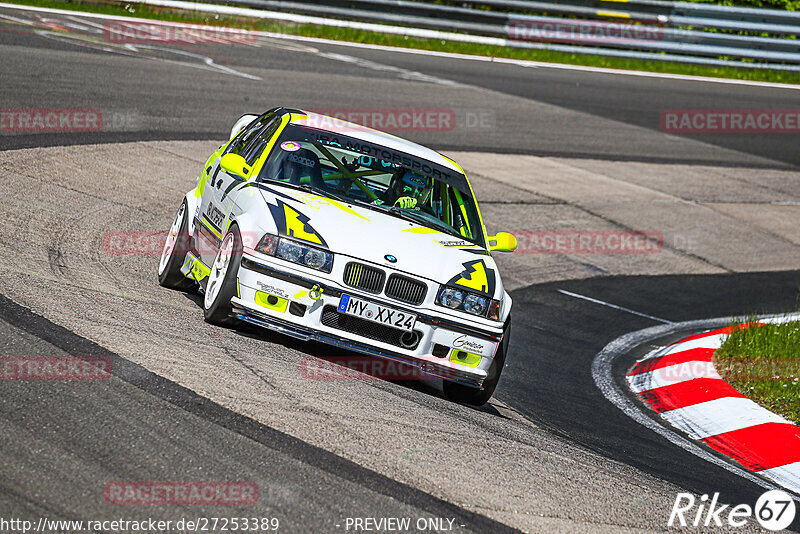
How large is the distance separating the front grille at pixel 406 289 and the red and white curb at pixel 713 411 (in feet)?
7.33

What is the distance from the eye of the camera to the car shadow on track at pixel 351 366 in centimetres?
618

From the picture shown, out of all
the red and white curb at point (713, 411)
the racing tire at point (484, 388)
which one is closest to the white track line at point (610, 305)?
the red and white curb at point (713, 411)

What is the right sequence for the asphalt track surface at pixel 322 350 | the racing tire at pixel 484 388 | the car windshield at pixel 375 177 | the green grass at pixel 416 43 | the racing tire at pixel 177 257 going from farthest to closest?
the green grass at pixel 416 43 < the racing tire at pixel 177 257 < the car windshield at pixel 375 177 < the racing tire at pixel 484 388 < the asphalt track surface at pixel 322 350

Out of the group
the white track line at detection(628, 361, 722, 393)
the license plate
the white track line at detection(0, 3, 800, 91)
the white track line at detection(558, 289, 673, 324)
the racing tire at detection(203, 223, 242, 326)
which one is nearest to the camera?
the license plate

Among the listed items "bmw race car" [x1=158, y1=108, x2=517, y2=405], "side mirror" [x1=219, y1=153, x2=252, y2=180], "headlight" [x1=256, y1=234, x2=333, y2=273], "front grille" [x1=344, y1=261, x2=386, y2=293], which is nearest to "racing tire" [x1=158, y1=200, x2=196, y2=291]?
"bmw race car" [x1=158, y1=108, x2=517, y2=405]

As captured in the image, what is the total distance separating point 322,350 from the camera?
22.1 ft

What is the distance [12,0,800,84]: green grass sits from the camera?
21172 mm

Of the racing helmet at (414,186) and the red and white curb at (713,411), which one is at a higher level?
the racing helmet at (414,186)

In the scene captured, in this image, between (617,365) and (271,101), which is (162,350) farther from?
(271,101)

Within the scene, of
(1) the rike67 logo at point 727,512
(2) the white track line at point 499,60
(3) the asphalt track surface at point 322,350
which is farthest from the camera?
(2) the white track line at point 499,60

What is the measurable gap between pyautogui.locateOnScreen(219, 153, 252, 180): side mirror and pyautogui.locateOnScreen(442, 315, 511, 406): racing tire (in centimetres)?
200

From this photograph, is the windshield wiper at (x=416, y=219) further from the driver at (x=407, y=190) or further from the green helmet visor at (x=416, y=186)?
the green helmet visor at (x=416, y=186)

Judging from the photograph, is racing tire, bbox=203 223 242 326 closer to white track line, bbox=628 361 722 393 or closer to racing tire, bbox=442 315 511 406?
racing tire, bbox=442 315 511 406

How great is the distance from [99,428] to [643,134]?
15787 mm
